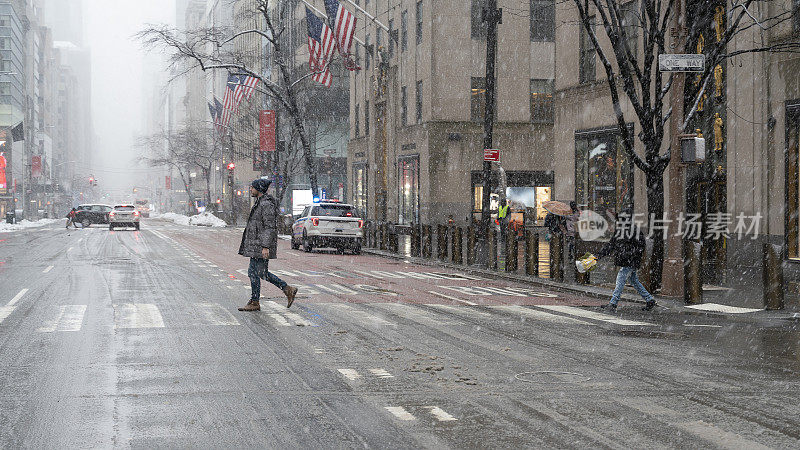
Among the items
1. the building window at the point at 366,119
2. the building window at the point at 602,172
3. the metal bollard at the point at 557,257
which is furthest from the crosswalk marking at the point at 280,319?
the building window at the point at 366,119

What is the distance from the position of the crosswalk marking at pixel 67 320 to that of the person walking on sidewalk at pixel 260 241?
7.74 feet

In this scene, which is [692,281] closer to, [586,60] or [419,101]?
[586,60]

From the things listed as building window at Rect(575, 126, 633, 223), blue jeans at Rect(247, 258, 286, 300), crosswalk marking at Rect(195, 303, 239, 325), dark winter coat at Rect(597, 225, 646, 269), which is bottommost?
crosswalk marking at Rect(195, 303, 239, 325)

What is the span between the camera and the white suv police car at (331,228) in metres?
31.6

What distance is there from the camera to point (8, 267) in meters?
22.3

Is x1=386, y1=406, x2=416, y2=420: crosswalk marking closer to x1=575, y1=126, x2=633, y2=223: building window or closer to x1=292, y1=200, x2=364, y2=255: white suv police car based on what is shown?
x1=575, y1=126, x2=633, y2=223: building window

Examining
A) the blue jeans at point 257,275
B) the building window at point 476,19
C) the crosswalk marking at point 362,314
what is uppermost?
the building window at point 476,19

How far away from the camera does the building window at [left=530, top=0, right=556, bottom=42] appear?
152ft

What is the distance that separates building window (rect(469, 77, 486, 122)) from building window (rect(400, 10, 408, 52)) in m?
5.02

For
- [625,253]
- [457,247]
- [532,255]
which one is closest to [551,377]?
[625,253]

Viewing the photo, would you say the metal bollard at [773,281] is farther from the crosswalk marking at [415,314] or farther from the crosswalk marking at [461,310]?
the crosswalk marking at [415,314]

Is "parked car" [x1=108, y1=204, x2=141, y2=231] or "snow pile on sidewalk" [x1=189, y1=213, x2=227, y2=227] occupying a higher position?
"parked car" [x1=108, y1=204, x2=141, y2=231]

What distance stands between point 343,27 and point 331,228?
791cm

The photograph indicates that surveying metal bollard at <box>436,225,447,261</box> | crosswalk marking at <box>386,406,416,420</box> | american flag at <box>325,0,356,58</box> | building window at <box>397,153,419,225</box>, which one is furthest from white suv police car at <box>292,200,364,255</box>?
crosswalk marking at <box>386,406,416,420</box>
